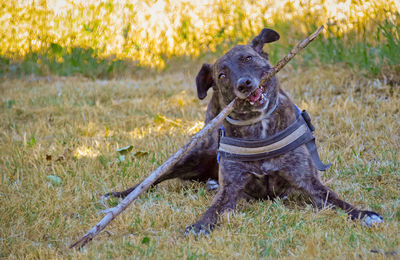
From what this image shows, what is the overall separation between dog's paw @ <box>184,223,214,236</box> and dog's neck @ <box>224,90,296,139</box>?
2.70 ft

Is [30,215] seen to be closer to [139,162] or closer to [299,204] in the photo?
[139,162]

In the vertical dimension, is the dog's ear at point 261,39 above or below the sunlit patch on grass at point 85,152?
above

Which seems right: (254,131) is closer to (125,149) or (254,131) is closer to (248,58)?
(248,58)

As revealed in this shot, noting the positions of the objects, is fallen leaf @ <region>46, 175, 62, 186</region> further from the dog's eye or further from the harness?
the dog's eye

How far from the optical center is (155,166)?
487 centimetres

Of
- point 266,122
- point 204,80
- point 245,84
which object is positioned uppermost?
point 245,84

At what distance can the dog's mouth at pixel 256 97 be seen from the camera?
349 cm

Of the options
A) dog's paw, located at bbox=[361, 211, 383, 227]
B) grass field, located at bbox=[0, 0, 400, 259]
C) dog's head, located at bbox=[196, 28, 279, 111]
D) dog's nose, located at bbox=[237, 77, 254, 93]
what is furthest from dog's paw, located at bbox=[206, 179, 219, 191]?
dog's paw, located at bbox=[361, 211, 383, 227]

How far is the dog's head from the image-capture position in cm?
347

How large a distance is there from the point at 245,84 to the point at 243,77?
109 millimetres

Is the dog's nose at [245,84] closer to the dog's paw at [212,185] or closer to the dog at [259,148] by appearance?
the dog at [259,148]

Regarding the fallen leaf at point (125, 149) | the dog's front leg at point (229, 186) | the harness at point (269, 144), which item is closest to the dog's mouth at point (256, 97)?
the harness at point (269, 144)

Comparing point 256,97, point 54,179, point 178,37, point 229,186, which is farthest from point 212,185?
point 178,37

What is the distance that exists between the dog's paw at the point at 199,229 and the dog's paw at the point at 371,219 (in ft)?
3.32
